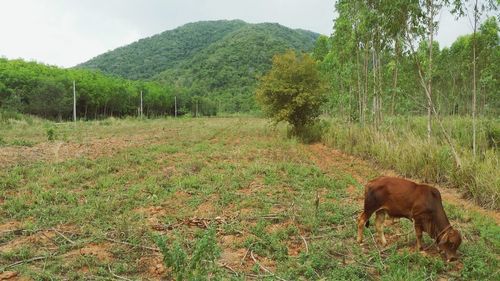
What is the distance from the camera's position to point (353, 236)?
5434 millimetres

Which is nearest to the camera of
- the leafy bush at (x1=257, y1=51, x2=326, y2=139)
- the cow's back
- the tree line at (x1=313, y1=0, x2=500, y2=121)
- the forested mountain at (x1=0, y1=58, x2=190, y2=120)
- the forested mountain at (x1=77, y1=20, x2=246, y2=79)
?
the cow's back

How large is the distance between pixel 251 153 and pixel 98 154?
15.6 feet

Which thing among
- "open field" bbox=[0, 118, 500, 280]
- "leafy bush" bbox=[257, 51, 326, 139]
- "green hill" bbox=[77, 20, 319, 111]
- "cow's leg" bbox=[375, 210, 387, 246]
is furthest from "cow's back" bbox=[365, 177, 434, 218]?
"green hill" bbox=[77, 20, 319, 111]

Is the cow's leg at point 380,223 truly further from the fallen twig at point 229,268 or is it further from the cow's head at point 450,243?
the fallen twig at point 229,268

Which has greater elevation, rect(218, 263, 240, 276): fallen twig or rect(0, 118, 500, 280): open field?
rect(0, 118, 500, 280): open field

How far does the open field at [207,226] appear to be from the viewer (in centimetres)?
427

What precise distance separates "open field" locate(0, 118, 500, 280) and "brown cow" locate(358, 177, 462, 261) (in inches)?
9.0

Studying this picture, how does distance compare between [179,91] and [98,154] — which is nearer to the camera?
[98,154]

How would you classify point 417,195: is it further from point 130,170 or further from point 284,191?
point 130,170

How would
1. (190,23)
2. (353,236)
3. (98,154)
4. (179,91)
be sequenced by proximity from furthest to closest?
(190,23) < (179,91) < (98,154) < (353,236)

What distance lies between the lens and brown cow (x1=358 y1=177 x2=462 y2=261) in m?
4.60

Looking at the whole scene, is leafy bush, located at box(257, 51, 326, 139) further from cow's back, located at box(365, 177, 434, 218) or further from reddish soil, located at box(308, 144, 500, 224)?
cow's back, located at box(365, 177, 434, 218)

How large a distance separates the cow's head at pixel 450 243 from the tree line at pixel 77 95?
120 ft

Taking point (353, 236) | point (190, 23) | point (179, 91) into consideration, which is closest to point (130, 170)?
point (353, 236)
